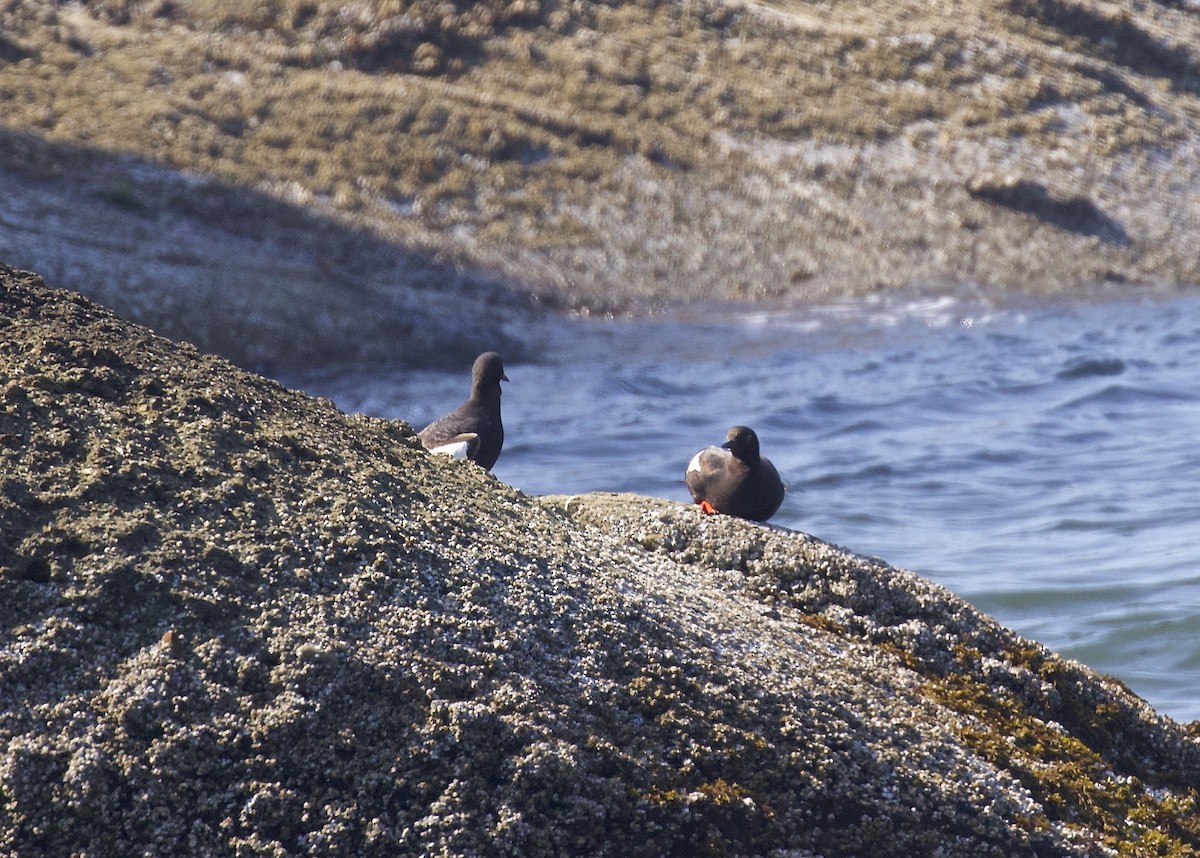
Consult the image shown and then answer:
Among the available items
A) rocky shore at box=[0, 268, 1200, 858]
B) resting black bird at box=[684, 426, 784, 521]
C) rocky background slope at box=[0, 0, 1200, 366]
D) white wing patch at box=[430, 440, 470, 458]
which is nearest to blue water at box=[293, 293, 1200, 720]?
rocky background slope at box=[0, 0, 1200, 366]

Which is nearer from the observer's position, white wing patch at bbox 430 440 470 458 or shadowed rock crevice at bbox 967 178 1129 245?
white wing patch at bbox 430 440 470 458

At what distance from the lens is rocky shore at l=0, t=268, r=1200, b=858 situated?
3.56 metres

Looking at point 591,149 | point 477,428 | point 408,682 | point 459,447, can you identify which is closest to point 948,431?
point 591,149

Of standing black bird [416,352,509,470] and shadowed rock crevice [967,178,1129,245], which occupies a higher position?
shadowed rock crevice [967,178,1129,245]

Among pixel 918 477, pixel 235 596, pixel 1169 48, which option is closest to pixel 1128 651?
pixel 918 477

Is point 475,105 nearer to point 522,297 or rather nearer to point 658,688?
point 522,297

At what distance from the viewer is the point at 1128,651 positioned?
9039 millimetres

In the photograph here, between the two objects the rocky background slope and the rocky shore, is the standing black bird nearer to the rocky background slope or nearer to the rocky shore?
the rocky shore

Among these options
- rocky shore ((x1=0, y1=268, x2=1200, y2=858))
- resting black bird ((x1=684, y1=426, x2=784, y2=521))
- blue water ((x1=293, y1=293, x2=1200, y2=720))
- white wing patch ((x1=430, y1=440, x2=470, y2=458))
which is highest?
rocky shore ((x1=0, y1=268, x2=1200, y2=858))

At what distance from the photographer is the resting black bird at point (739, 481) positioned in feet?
23.5

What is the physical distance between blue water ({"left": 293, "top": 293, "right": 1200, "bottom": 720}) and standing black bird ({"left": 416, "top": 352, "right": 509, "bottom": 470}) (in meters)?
2.94

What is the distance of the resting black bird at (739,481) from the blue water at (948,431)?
2678mm

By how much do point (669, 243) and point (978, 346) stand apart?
12.4 ft

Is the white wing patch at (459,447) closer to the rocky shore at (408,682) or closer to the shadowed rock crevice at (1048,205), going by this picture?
the rocky shore at (408,682)
